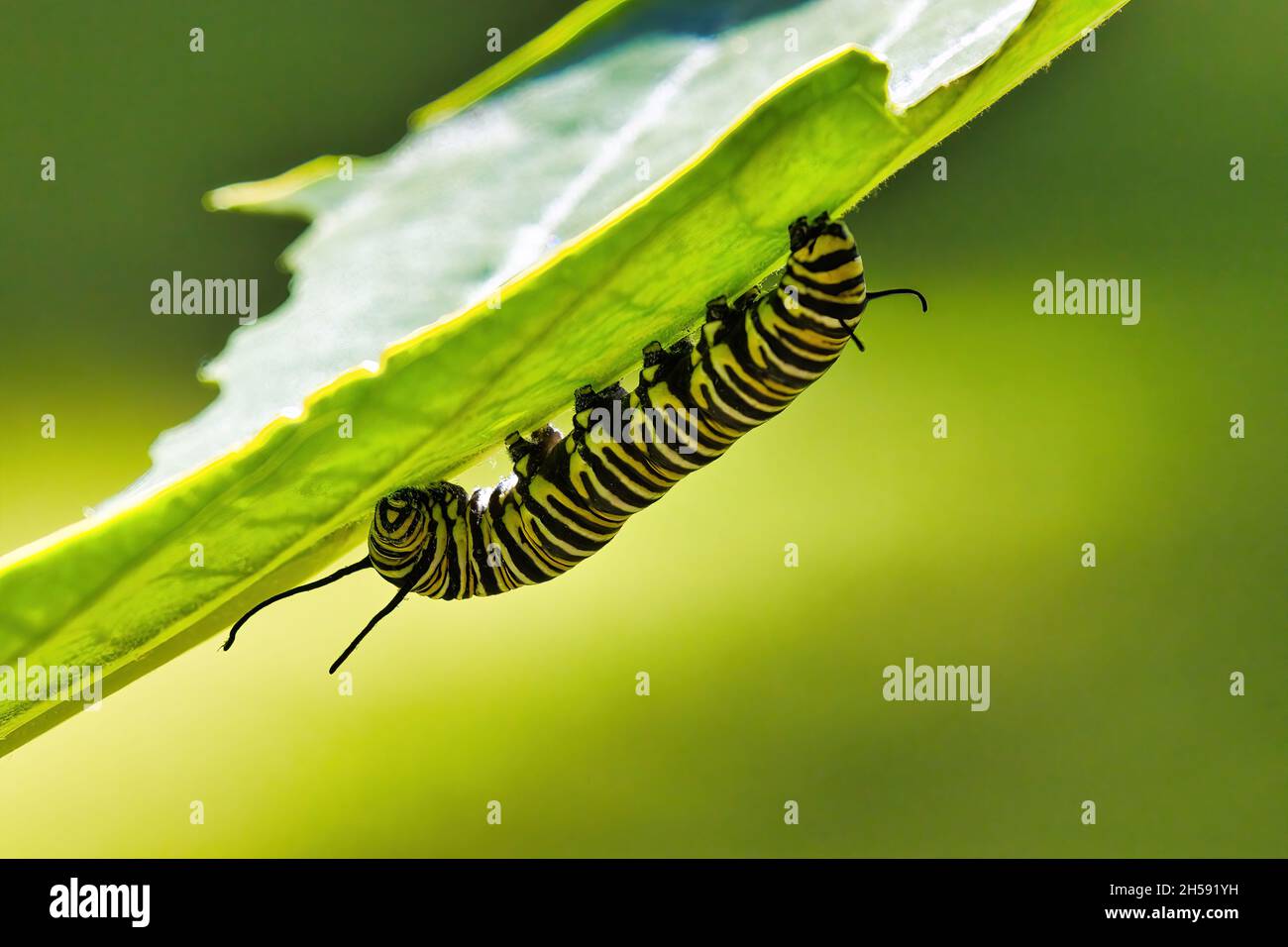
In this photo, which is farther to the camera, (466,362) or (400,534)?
(400,534)

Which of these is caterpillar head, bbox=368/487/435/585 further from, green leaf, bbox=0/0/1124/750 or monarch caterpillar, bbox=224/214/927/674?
green leaf, bbox=0/0/1124/750

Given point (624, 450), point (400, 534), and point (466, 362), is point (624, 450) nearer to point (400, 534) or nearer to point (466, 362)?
point (400, 534)

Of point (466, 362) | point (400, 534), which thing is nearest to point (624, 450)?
point (400, 534)

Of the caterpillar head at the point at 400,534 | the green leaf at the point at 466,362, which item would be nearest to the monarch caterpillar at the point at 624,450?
the caterpillar head at the point at 400,534

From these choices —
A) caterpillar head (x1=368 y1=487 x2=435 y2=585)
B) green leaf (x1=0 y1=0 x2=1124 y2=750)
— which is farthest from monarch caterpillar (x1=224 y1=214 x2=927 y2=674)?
green leaf (x1=0 y1=0 x2=1124 y2=750)

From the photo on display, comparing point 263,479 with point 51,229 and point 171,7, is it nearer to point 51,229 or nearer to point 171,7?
point 51,229
